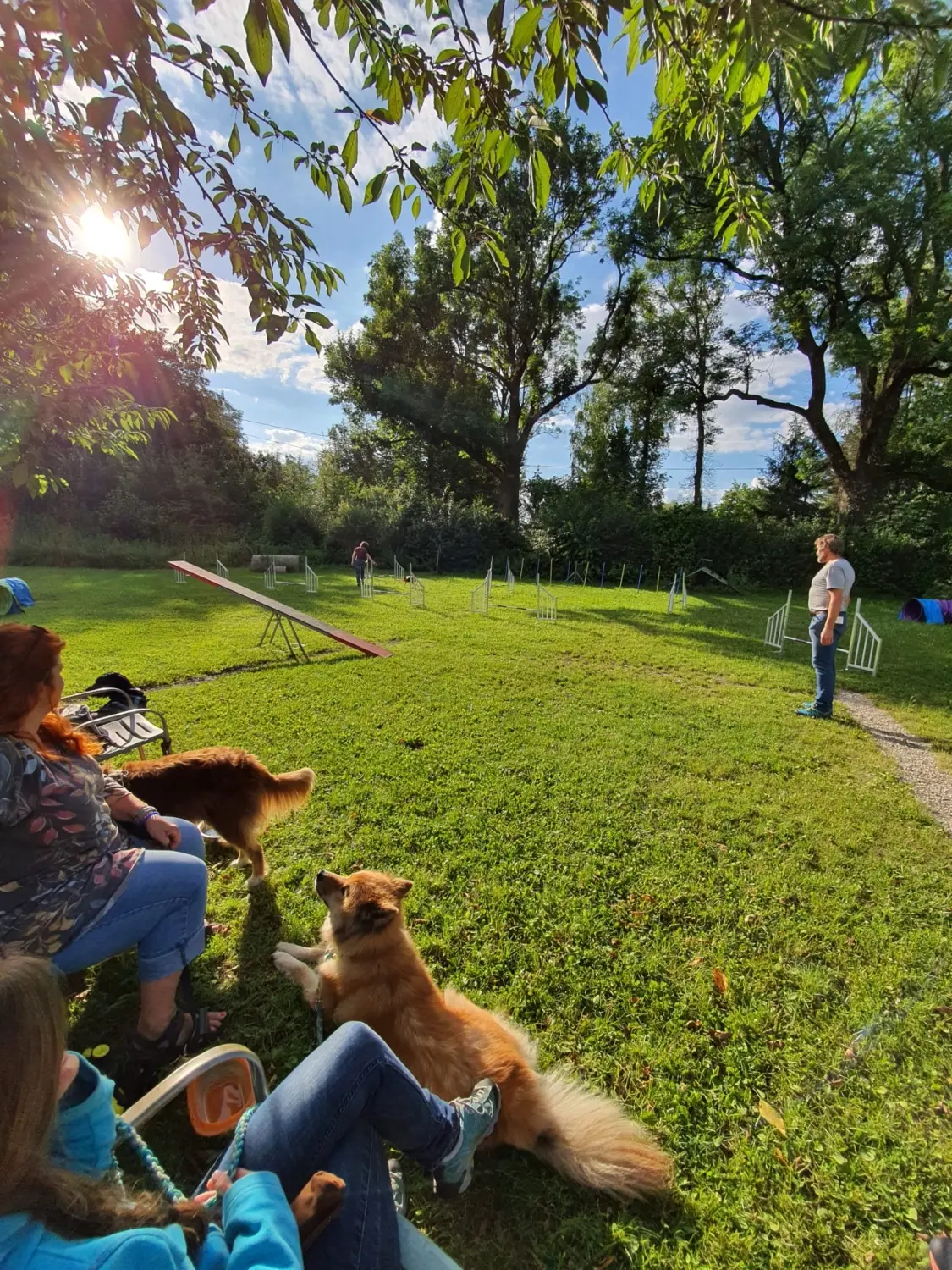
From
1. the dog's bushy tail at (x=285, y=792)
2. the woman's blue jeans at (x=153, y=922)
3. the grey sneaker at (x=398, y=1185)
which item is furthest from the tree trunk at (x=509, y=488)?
the grey sneaker at (x=398, y=1185)

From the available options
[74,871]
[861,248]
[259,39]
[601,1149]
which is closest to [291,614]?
[74,871]

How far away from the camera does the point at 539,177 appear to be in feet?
5.18

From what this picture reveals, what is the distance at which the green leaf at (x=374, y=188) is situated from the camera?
175 cm

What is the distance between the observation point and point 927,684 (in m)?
7.90

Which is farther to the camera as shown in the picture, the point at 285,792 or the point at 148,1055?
the point at 285,792

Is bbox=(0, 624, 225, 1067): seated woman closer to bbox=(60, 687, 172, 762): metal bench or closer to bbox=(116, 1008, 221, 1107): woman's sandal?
bbox=(116, 1008, 221, 1107): woman's sandal

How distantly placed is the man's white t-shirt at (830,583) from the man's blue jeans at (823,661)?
0.40ft

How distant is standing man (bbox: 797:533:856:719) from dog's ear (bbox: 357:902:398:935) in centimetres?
546

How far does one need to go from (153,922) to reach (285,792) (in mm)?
1107

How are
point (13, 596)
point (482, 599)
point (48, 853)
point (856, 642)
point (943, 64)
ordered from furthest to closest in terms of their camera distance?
point (482, 599) → point (13, 596) → point (856, 642) → point (48, 853) → point (943, 64)

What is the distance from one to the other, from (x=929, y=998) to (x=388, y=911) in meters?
2.69

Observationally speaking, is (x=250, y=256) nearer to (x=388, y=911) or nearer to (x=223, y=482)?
(x=388, y=911)

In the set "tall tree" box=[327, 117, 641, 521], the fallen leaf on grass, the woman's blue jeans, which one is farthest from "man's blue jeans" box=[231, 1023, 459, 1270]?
"tall tree" box=[327, 117, 641, 521]

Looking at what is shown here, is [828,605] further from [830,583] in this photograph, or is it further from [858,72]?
[858,72]
